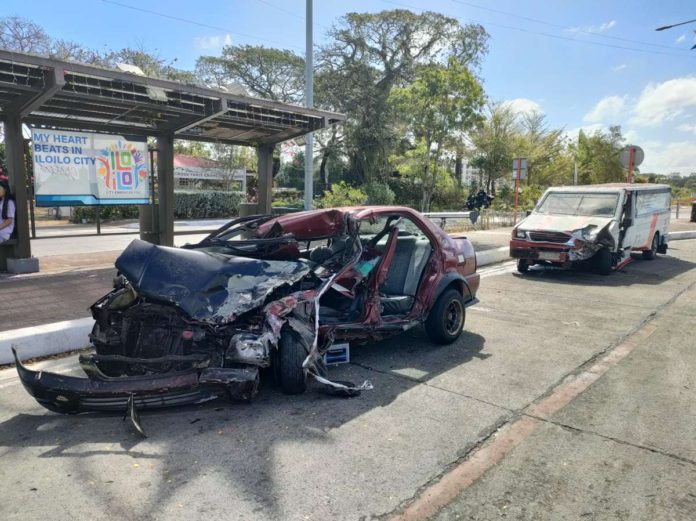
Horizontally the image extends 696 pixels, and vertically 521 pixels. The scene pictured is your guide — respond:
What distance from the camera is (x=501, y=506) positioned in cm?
280

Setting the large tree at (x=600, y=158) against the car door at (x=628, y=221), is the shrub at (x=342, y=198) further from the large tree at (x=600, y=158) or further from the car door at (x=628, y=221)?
the large tree at (x=600, y=158)

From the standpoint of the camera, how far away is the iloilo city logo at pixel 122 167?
32.4ft

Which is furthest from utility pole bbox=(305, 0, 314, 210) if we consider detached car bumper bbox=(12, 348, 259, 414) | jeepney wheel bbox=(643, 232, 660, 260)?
detached car bumper bbox=(12, 348, 259, 414)

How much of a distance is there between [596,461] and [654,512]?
53 cm

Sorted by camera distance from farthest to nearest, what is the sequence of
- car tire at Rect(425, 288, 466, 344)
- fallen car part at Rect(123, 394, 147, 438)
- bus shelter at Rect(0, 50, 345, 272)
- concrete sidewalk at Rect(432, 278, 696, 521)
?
1. bus shelter at Rect(0, 50, 345, 272)
2. car tire at Rect(425, 288, 466, 344)
3. fallen car part at Rect(123, 394, 147, 438)
4. concrete sidewalk at Rect(432, 278, 696, 521)

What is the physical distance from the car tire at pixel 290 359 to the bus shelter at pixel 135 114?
5.53 metres

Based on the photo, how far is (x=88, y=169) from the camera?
9672mm

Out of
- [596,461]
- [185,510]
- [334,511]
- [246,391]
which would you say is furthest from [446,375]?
[185,510]

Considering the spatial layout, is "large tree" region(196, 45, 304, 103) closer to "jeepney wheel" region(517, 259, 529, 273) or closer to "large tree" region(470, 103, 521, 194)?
"large tree" region(470, 103, 521, 194)

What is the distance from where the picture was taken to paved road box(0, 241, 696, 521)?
9.21 ft

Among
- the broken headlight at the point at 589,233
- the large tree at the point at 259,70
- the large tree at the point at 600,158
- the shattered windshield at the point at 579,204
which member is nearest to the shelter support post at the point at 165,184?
the shattered windshield at the point at 579,204

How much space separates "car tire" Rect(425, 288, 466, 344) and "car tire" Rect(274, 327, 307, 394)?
1.91 m

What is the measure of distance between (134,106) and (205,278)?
6019 mm

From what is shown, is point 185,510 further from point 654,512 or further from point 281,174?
point 281,174
